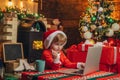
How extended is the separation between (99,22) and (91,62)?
3354mm

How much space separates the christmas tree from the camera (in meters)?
5.02

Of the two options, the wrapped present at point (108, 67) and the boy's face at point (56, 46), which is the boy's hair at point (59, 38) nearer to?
the boy's face at point (56, 46)

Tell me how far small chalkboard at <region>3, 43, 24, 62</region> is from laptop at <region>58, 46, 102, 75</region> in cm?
273

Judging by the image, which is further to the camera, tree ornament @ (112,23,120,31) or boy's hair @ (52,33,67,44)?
tree ornament @ (112,23,120,31)

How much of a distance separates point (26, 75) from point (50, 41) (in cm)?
44

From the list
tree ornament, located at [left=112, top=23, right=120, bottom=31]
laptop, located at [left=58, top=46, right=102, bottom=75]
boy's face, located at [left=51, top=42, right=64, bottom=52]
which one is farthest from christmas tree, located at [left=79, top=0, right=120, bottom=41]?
laptop, located at [left=58, top=46, right=102, bottom=75]

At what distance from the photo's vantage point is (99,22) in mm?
5148

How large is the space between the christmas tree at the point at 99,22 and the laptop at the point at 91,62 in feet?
9.68

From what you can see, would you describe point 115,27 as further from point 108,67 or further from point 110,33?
point 108,67

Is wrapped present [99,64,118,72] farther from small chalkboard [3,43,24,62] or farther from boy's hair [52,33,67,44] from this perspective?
small chalkboard [3,43,24,62]

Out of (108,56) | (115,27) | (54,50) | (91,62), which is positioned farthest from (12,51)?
(91,62)

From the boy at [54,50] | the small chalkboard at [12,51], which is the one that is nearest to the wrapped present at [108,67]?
the boy at [54,50]

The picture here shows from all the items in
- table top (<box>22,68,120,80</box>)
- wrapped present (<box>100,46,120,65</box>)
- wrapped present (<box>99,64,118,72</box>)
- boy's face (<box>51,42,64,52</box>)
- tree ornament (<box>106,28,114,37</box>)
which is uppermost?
boy's face (<box>51,42,64,52</box>)

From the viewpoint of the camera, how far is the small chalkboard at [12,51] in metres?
4.54
